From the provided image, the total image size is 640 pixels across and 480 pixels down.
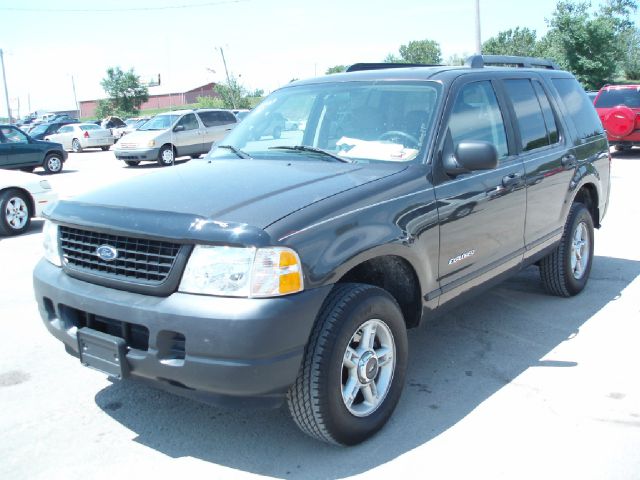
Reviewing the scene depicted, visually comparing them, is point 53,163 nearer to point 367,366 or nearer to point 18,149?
point 18,149

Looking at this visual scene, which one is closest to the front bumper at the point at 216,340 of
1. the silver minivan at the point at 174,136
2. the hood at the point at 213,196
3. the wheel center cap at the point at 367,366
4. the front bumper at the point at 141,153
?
the hood at the point at 213,196

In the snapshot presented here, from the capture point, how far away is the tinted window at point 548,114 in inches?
203

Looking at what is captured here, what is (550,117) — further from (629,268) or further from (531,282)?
(629,268)

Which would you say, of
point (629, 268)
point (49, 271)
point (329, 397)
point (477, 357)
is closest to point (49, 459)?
point (49, 271)

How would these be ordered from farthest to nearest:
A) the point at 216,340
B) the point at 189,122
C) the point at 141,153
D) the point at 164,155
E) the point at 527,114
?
1. the point at 189,122
2. the point at 164,155
3. the point at 141,153
4. the point at 527,114
5. the point at 216,340

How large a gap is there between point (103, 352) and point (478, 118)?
276 centimetres

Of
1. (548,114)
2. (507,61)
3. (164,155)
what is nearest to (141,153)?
(164,155)

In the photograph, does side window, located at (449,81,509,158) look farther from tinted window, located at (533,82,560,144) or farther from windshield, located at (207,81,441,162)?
tinted window, located at (533,82,560,144)

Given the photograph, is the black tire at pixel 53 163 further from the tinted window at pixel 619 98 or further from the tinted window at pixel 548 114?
the tinted window at pixel 548 114

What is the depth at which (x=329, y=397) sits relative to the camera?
120 inches

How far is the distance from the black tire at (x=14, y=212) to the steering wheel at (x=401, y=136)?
7.27 m

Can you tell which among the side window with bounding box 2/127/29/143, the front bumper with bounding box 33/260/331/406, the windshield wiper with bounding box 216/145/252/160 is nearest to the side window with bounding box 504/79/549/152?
the windshield wiper with bounding box 216/145/252/160

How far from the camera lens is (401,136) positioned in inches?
156

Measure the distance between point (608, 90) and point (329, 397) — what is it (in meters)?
16.9
